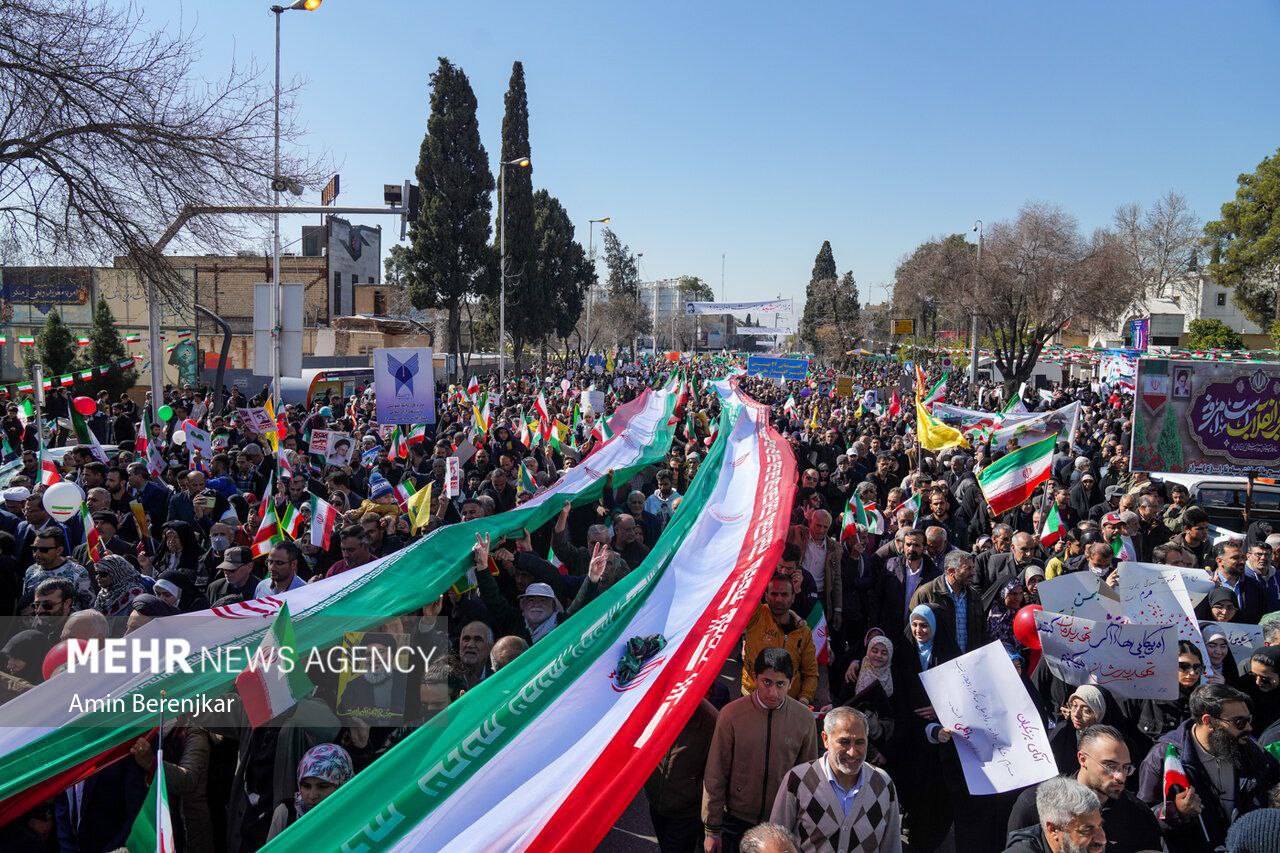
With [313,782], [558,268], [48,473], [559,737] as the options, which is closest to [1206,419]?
[559,737]

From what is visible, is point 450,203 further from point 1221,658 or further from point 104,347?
point 1221,658

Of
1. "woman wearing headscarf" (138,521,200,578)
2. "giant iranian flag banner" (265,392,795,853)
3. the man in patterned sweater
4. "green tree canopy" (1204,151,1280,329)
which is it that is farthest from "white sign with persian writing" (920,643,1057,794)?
"green tree canopy" (1204,151,1280,329)

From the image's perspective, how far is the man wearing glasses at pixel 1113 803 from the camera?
378 centimetres

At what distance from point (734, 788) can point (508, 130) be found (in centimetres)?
4223

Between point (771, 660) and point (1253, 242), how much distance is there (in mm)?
48898

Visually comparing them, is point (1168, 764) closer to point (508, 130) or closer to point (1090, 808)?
point (1090, 808)

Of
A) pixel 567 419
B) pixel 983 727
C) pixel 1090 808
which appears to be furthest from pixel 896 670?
pixel 567 419

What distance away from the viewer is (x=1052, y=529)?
9297mm

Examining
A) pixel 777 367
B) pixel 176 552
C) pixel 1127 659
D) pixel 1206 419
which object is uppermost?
pixel 777 367

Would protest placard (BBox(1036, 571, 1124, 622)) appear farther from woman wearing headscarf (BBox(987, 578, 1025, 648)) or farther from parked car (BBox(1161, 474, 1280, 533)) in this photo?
parked car (BBox(1161, 474, 1280, 533))

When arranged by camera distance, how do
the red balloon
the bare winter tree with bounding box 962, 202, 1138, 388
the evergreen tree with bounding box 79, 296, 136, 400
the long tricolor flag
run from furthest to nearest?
the bare winter tree with bounding box 962, 202, 1138, 388 → the evergreen tree with bounding box 79, 296, 136, 400 → the long tricolor flag → the red balloon

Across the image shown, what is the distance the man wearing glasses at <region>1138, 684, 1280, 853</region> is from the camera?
4133 mm

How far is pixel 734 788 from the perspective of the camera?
4391 millimetres

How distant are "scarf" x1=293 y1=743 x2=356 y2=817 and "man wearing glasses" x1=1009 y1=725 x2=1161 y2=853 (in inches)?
109
